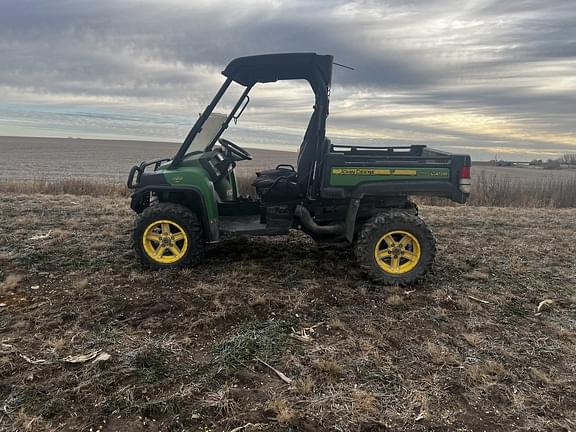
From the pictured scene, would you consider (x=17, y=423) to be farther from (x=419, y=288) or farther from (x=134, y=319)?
(x=419, y=288)

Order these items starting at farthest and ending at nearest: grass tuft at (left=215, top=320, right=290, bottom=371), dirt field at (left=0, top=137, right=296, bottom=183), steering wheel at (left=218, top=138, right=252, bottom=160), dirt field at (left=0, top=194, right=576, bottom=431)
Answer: dirt field at (left=0, top=137, right=296, bottom=183) → steering wheel at (left=218, top=138, right=252, bottom=160) → grass tuft at (left=215, top=320, right=290, bottom=371) → dirt field at (left=0, top=194, right=576, bottom=431)

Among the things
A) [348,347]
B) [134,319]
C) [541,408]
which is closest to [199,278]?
[134,319]

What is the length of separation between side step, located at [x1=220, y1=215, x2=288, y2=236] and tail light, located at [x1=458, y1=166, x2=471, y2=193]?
1979mm

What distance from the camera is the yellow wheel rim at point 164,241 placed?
16.1 ft

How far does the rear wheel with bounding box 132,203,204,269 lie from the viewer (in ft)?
15.9

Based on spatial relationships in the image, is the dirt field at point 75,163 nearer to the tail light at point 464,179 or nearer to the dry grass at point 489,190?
the dry grass at point 489,190

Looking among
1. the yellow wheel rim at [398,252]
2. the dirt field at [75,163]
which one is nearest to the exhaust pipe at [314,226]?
the yellow wheel rim at [398,252]

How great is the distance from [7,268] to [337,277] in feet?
12.3

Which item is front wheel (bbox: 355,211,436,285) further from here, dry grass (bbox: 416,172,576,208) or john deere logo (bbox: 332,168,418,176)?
dry grass (bbox: 416,172,576,208)

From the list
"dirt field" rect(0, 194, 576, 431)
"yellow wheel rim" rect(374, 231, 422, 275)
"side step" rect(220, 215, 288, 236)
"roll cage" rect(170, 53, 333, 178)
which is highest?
"roll cage" rect(170, 53, 333, 178)

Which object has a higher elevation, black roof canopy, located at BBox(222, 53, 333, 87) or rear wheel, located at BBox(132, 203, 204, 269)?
black roof canopy, located at BBox(222, 53, 333, 87)

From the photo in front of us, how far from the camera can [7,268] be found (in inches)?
197

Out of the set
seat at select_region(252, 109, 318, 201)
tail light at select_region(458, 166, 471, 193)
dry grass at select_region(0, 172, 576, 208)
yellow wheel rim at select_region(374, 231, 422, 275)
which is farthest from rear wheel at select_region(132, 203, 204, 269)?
dry grass at select_region(0, 172, 576, 208)

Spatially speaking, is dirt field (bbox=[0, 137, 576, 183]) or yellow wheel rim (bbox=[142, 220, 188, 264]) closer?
yellow wheel rim (bbox=[142, 220, 188, 264])
